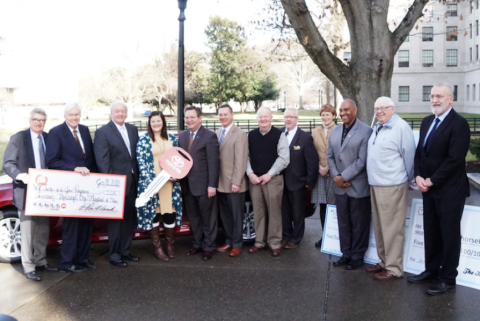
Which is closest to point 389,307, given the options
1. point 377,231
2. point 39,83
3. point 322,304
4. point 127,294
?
point 322,304

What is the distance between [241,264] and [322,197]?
4.87 feet

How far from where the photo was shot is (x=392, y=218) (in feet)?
17.4

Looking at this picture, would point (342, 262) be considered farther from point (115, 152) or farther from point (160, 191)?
point (115, 152)

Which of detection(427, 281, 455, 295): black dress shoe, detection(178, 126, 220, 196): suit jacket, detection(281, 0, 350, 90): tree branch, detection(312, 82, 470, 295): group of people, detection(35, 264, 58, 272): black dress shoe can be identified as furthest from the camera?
detection(281, 0, 350, 90): tree branch

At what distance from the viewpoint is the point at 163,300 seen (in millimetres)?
4820

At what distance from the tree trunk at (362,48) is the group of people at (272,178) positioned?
6.58 ft

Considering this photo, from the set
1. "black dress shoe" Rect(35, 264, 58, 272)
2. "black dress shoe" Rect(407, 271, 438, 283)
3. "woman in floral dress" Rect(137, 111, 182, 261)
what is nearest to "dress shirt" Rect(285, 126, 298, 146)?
"woman in floral dress" Rect(137, 111, 182, 261)

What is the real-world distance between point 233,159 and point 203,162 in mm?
413

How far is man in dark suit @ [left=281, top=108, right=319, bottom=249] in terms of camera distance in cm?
626

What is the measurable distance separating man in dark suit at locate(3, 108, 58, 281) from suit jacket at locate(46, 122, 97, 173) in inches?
6.5

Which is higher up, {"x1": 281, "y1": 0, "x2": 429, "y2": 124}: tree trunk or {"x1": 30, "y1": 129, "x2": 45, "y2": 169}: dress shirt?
{"x1": 281, "y1": 0, "x2": 429, "y2": 124}: tree trunk

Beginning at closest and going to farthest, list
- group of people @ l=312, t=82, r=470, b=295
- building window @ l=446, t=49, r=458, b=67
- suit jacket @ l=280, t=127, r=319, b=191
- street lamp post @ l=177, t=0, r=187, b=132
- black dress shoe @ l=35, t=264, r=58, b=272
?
group of people @ l=312, t=82, r=470, b=295
black dress shoe @ l=35, t=264, r=58, b=272
suit jacket @ l=280, t=127, r=319, b=191
street lamp post @ l=177, t=0, r=187, b=132
building window @ l=446, t=49, r=458, b=67

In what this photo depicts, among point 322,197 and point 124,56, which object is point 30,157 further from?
point 124,56

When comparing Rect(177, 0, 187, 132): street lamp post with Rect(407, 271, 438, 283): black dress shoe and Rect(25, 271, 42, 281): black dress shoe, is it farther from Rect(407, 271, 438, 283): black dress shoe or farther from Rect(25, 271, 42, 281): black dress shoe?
Rect(407, 271, 438, 283): black dress shoe
